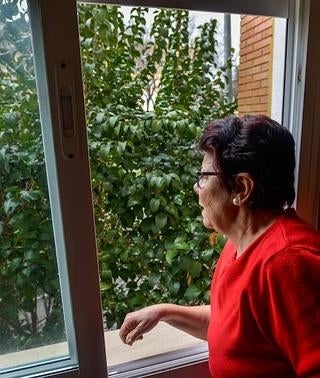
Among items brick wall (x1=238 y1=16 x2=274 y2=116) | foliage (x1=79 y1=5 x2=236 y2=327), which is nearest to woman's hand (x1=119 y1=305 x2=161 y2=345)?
foliage (x1=79 y1=5 x2=236 y2=327)

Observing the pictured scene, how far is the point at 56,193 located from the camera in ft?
2.92

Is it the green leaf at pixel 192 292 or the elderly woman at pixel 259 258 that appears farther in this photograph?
the green leaf at pixel 192 292

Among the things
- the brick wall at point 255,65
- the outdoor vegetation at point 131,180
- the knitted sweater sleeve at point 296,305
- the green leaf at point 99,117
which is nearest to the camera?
the knitted sweater sleeve at point 296,305

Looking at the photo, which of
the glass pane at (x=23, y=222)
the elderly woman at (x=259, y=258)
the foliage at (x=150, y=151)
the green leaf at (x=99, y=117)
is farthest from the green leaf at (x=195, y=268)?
the green leaf at (x=99, y=117)

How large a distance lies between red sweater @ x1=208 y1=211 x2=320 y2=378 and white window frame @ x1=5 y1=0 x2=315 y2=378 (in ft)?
1.20

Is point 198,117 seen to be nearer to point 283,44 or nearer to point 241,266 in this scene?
point 283,44

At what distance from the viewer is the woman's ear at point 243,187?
764 mm

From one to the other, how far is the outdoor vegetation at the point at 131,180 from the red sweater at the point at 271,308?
496 millimetres

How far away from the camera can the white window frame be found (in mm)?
790

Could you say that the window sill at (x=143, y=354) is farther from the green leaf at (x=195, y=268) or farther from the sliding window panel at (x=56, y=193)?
the green leaf at (x=195, y=268)

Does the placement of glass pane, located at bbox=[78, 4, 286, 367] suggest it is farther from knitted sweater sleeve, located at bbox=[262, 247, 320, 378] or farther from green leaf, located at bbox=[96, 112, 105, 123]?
knitted sweater sleeve, located at bbox=[262, 247, 320, 378]

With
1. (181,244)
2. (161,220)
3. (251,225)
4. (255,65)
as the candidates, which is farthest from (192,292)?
(255,65)

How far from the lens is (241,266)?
79cm

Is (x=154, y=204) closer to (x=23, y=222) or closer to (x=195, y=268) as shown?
(x=195, y=268)
